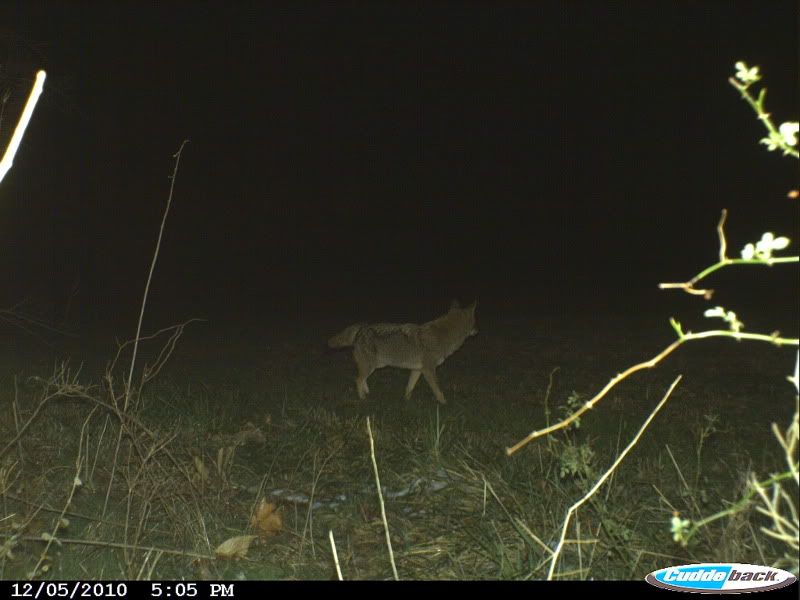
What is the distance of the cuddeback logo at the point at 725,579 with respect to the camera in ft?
8.91

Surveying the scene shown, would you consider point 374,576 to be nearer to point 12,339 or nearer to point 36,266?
point 12,339

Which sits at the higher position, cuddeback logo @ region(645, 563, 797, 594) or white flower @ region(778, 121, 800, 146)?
white flower @ region(778, 121, 800, 146)

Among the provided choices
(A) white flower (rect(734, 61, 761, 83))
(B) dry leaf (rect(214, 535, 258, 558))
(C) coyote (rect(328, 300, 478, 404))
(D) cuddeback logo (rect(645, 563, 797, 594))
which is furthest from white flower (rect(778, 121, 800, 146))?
(C) coyote (rect(328, 300, 478, 404))

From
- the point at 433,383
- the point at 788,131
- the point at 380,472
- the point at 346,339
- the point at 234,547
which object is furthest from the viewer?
the point at 346,339

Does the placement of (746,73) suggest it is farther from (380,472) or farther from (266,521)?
(380,472)

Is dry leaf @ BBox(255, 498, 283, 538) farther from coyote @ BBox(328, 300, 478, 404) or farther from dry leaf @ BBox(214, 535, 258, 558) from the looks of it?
coyote @ BBox(328, 300, 478, 404)

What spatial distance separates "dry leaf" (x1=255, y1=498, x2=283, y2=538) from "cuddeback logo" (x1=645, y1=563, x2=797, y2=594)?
2.86 m

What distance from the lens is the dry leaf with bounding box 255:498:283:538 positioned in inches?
214

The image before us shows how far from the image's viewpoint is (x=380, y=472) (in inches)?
258

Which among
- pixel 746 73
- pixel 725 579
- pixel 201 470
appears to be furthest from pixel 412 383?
pixel 746 73

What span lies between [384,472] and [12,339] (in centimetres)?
1130

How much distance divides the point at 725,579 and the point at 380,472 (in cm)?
390

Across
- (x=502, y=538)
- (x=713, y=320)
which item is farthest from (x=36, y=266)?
(x=502, y=538)

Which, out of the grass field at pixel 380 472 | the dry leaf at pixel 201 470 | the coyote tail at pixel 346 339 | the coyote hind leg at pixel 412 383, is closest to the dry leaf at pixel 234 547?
the grass field at pixel 380 472
